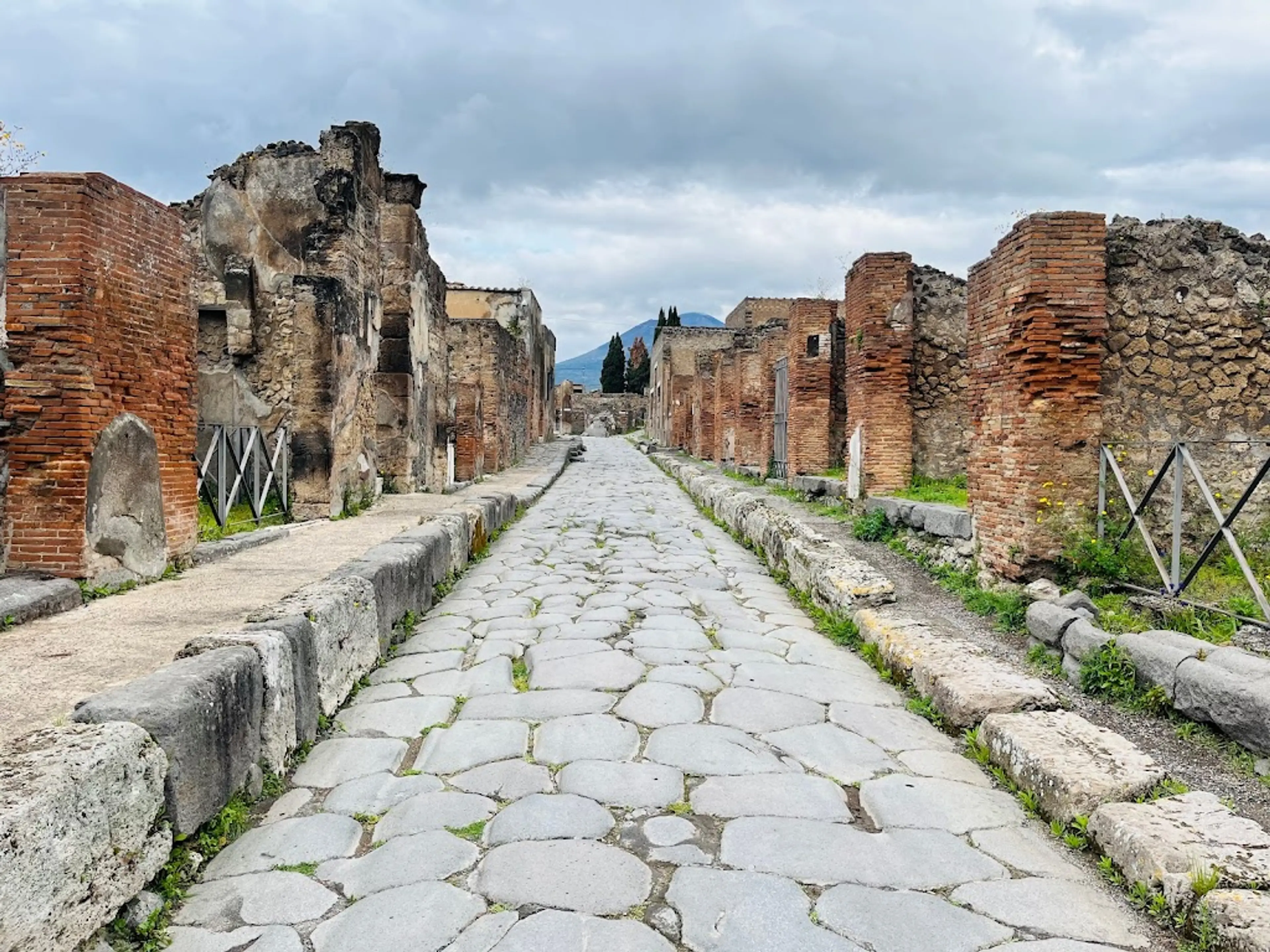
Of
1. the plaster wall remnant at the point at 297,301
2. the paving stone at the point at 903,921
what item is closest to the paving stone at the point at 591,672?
the paving stone at the point at 903,921

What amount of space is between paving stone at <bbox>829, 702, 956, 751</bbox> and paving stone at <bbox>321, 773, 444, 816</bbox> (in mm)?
1761

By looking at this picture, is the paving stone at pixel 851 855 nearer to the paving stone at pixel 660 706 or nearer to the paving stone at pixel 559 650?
the paving stone at pixel 660 706

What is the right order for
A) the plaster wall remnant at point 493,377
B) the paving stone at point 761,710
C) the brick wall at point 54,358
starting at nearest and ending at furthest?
the paving stone at point 761,710 < the brick wall at point 54,358 < the plaster wall remnant at point 493,377

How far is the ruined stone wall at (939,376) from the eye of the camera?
1012 cm

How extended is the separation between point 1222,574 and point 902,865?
12.5 ft

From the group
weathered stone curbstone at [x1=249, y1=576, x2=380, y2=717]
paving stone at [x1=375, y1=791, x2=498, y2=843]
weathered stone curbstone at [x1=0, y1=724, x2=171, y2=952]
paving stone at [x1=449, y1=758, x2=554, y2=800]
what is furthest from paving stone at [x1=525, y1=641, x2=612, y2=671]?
weathered stone curbstone at [x1=0, y1=724, x2=171, y2=952]

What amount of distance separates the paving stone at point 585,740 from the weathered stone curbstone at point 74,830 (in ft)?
4.59

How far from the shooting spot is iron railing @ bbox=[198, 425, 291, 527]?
7.23 metres

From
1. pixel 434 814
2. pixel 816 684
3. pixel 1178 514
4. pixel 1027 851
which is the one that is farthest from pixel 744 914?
pixel 1178 514

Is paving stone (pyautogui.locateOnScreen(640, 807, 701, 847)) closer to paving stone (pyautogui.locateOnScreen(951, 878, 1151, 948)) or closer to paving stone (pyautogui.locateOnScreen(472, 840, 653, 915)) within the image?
paving stone (pyautogui.locateOnScreen(472, 840, 653, 915))

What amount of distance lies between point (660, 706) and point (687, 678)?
47 cm

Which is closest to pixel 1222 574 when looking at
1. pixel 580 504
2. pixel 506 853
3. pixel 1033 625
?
pixel 1033 625

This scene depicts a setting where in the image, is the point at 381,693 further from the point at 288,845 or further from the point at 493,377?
the point at 493,377

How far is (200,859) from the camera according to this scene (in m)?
2.49
